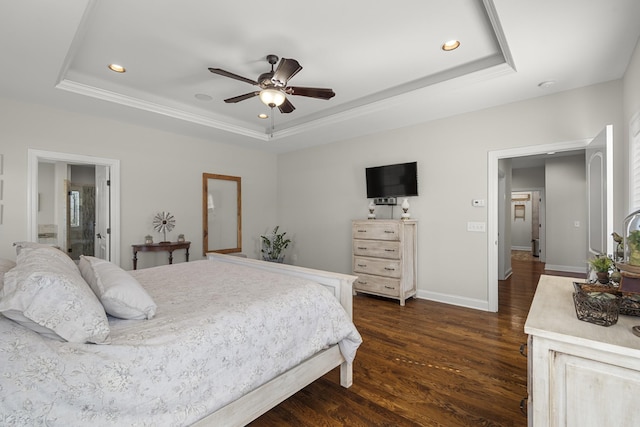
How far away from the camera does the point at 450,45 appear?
8.74ft

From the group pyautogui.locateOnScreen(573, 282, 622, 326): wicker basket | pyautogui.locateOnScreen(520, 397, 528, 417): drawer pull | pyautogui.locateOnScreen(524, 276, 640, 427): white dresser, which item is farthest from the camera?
pyautogui.locateOnScreen(520, 397, 528, 417): drawer pull

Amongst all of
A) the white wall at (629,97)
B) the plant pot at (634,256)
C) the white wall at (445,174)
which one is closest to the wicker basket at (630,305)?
the plant pot at (634,256)

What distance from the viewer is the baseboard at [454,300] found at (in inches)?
152

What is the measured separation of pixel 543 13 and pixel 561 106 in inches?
67.4

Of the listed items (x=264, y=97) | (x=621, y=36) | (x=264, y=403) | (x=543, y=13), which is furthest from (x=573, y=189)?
(x=264, y=403)

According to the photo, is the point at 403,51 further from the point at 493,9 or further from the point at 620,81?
the point at 620,81

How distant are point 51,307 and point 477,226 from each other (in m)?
4.12

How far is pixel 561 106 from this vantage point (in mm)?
3307

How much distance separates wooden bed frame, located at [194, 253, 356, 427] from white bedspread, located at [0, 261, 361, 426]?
0.07 m

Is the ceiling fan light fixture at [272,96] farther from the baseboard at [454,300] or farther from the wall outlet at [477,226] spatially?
the baseboard at [454,300]

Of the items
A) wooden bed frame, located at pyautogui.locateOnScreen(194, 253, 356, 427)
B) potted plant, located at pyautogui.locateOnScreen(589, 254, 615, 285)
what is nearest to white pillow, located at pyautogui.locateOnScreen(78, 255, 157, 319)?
wooden bed frame, located at pyautogui.locateOnScreen(194, 253, 356, 427)

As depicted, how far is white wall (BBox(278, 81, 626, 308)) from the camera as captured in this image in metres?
3.28

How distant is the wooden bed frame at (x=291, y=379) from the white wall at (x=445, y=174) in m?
2.47

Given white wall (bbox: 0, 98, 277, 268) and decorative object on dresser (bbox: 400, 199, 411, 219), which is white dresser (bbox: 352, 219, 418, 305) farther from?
white wall (bbox: 0, 98, 277, 268)
